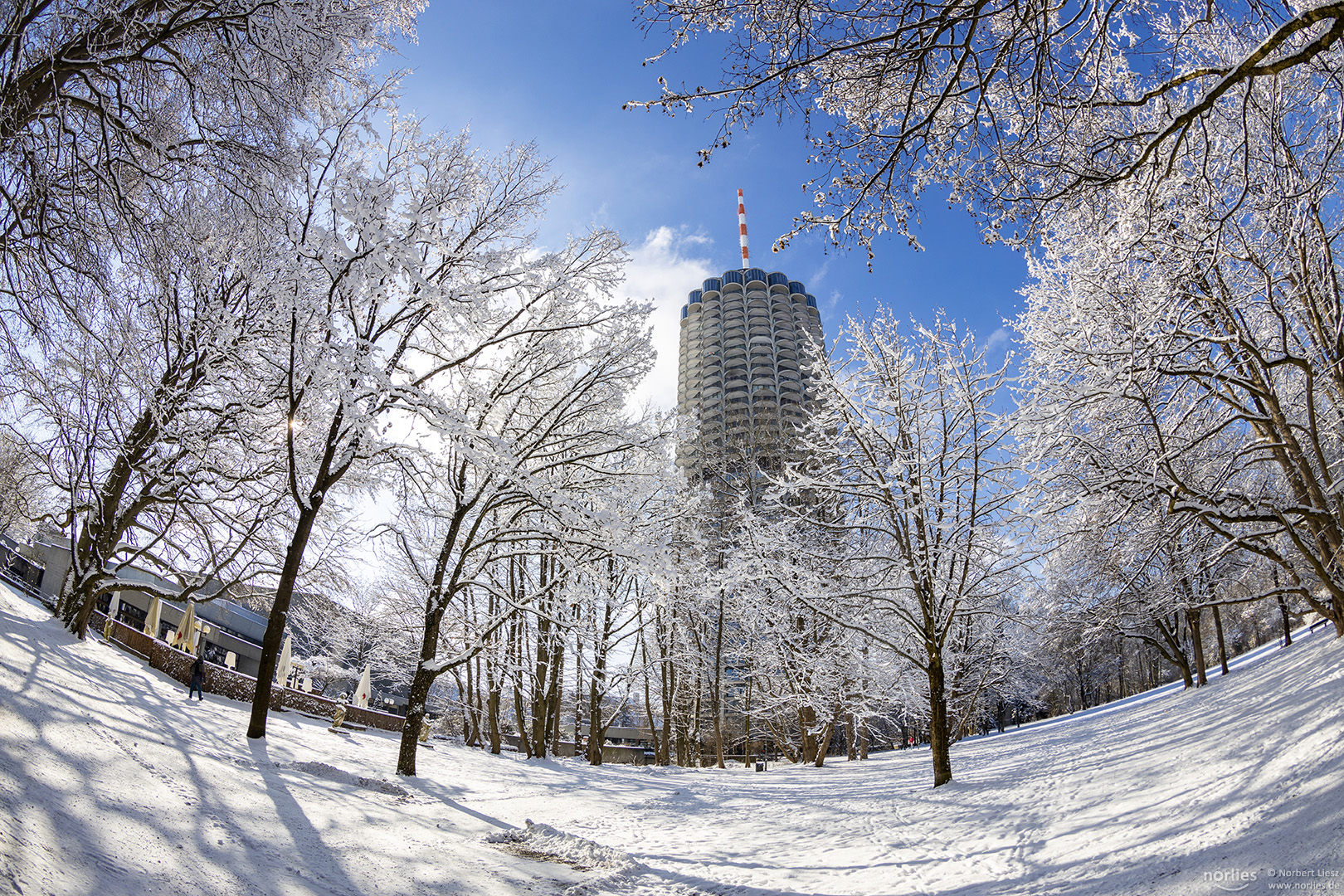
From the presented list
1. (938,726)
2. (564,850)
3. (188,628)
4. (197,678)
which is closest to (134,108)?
(564,850)

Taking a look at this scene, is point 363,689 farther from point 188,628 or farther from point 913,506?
point 913,506

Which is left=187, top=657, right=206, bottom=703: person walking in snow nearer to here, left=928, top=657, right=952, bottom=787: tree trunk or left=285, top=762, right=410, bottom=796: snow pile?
left=285, top=762, right=410, bottom=796: snow pile

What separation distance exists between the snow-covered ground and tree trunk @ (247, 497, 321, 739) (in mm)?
373

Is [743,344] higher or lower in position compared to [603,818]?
higher

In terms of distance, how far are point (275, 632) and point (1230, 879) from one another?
392 inches

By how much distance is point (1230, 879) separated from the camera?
3967mm

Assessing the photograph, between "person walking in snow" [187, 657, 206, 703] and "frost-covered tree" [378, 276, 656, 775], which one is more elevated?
"frost-covered tree" [378, 276, 656, 775]

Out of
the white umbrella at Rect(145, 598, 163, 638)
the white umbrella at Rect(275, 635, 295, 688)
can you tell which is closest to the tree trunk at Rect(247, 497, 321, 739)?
the white umbrella at Rect(275, 635, 295, 688)

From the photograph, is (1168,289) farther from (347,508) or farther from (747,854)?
(347,508)

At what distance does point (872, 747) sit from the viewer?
46.4 m

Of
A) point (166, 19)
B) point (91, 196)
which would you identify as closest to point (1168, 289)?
point (166, 19)

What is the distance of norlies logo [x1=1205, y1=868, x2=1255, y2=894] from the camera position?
3.83 metres

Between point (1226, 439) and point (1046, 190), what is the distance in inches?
387

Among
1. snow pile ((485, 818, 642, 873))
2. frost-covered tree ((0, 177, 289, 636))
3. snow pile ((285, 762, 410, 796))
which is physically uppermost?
frost-covered tree ((0, 177, 289, 636))
